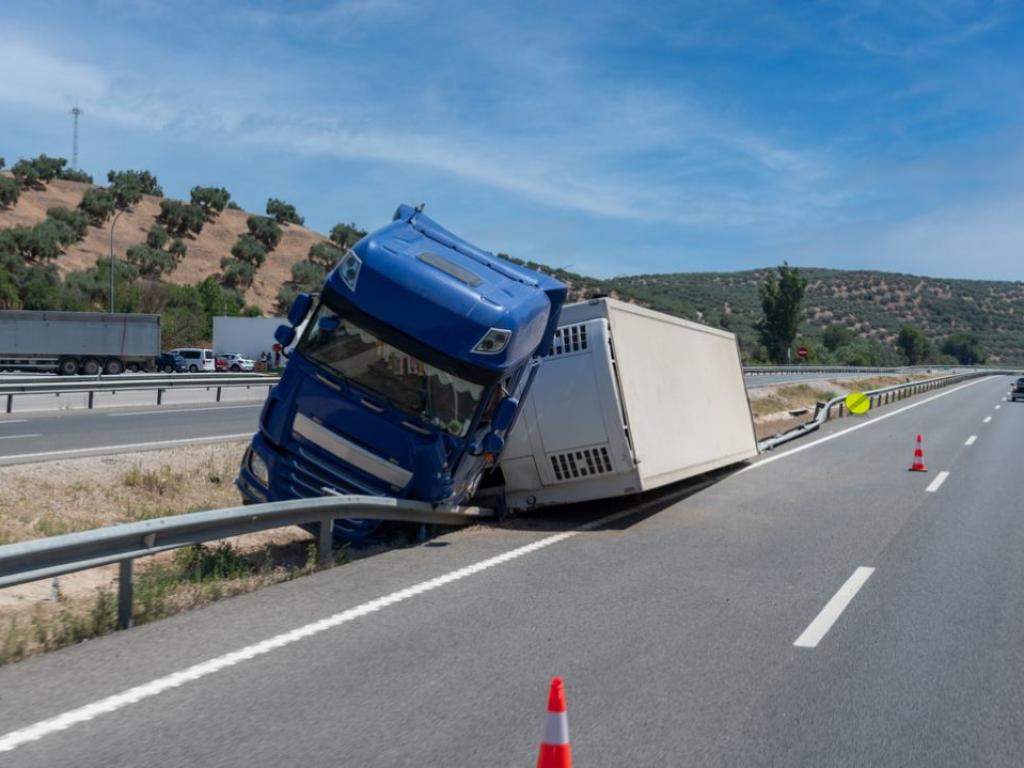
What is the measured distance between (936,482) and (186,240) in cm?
8902

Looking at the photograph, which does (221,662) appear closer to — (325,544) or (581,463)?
(325,544)

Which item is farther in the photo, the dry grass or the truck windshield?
the dry grass

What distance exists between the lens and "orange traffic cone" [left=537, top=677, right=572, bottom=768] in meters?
3.91

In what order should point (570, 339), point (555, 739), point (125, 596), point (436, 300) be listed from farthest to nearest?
point (570, 339)
point (436, 300)
point (125, 596)
point (555, 739)

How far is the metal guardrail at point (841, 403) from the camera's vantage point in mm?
24984

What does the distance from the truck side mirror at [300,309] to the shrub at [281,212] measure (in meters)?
106

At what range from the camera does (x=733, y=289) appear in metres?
163

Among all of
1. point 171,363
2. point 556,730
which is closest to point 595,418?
point 556,730

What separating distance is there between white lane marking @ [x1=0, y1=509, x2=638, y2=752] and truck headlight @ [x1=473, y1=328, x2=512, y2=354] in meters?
1.98

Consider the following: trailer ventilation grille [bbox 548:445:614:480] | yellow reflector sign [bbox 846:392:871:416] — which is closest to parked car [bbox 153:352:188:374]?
yellow reflector sign [bbox 846:392:871:416]

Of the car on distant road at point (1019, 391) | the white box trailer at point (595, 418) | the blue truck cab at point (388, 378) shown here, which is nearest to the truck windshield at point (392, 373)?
the blue truck cab at point (388, 378)

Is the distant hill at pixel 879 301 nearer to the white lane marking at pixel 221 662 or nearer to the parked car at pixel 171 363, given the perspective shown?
the parked car at pixel 171 363

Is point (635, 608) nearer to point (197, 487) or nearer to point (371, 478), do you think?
point (371, 478)

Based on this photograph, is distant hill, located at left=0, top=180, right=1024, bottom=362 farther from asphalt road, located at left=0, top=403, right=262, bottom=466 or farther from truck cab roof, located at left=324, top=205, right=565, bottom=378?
truck cab roof, located at left=324, top=205, right=565, bottom=378
